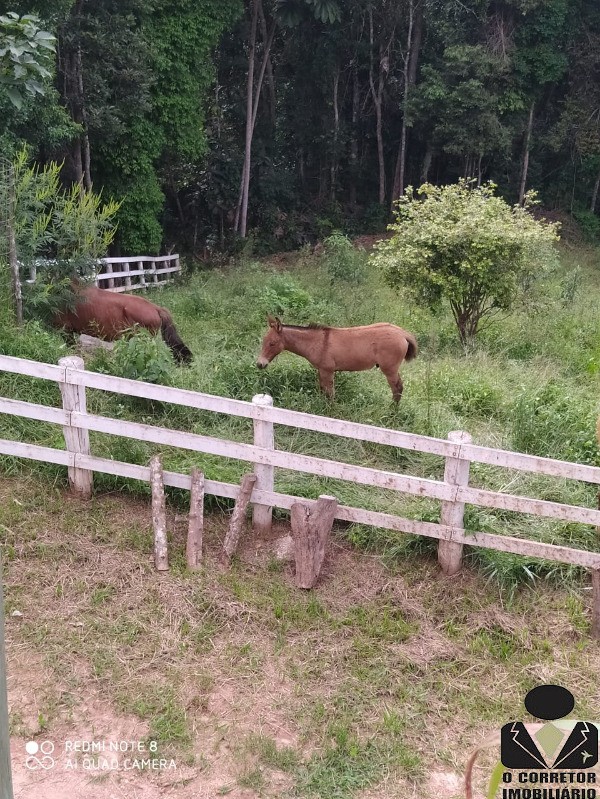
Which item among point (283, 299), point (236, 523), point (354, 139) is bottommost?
point (236, 523)

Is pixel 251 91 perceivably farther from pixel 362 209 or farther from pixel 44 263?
pixel 44 263

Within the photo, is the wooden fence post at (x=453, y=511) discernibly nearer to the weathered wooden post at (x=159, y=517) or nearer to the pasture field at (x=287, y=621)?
the pasture field at (x=287, y=621)

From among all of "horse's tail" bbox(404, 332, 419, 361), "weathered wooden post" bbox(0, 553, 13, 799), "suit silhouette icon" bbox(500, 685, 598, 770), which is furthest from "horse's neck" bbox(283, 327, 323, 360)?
"weathered wooden post" bbox(0, 553, 13, 799)

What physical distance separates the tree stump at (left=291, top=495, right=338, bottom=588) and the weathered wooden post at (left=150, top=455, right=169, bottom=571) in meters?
0.94

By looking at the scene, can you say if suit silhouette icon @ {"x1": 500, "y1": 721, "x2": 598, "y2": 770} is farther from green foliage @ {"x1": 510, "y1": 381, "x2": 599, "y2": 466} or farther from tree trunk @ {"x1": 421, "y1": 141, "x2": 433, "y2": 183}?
tree trunk @ {"x1": 421, "y1": 141, "x2": 433, "y2": 183}

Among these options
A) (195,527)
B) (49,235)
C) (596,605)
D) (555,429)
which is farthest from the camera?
(49,235)

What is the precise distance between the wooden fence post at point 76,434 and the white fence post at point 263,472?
138cm

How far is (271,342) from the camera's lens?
7.41m

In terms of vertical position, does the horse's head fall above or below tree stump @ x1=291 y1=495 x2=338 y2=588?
above

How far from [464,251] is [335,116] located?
58.4 ft

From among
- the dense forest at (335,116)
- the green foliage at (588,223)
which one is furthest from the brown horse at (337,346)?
the green foliage at (588,223)

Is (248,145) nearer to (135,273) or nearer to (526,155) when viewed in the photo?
(135,273)

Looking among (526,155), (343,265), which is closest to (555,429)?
(343,265)

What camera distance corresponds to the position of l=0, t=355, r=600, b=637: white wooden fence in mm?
4758
